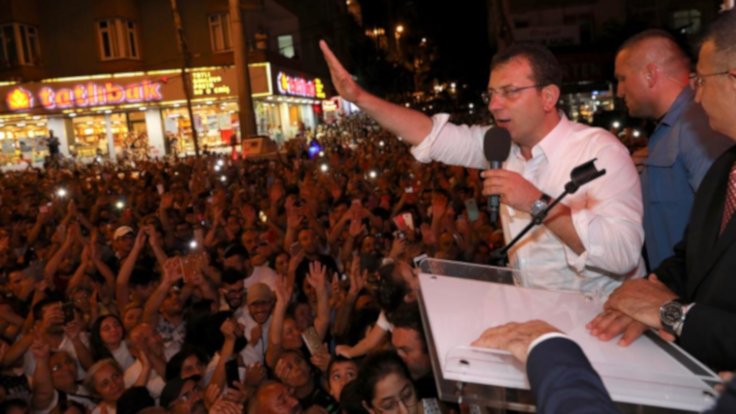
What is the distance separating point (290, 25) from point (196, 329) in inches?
1380

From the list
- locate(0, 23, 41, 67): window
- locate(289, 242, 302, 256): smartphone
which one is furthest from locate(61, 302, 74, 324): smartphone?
locate(0, 23, 41, 67): window

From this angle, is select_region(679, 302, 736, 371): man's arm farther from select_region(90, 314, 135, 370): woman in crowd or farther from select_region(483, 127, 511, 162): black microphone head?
select_region(90, 314, 135, 370): woman in crowd

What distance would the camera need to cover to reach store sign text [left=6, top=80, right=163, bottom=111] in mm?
28672

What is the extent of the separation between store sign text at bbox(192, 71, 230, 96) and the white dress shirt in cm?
2715

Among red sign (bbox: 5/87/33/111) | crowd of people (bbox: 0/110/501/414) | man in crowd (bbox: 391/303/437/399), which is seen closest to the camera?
man in crowd (bbox: 391/303/437/399)

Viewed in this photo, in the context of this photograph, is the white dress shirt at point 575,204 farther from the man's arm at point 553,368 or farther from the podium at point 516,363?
the man's arm at point 553,368

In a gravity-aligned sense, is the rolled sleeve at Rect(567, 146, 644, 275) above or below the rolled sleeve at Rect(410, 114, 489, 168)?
below

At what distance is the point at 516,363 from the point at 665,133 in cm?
222

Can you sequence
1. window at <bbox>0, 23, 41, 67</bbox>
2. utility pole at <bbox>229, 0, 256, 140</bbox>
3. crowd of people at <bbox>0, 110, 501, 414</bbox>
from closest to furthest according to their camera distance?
crowd of people at <bbox>0, 110, 501, 414</bbox>, utility pole at <bbox>229, 0, 256, 140</bbox>, window at <bbox>0, 23, 41, 67</bbox>

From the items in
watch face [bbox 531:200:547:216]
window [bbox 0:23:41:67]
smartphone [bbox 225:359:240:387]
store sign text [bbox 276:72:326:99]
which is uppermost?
window [bbox 0:23:41:67]

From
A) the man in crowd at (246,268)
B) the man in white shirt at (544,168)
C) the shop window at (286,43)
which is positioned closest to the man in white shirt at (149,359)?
the man in crowd at (246,268)

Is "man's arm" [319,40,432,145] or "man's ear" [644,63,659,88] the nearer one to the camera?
"man's arm" [319,40,432,145]

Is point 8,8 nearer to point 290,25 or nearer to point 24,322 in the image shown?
point 290,25

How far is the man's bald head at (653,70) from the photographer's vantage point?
10.3 ft
